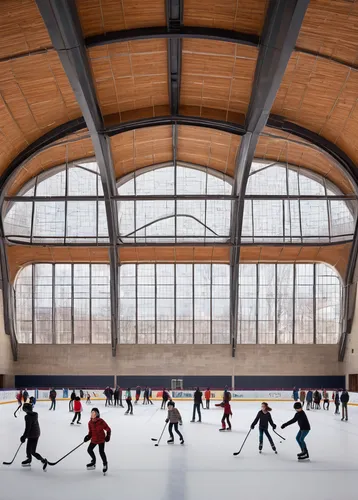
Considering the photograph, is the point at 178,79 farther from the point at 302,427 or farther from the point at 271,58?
the point at 302,427

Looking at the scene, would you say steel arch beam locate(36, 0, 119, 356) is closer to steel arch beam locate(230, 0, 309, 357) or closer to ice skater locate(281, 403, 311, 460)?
steel arch beam locate(230, 0, 309, 357)

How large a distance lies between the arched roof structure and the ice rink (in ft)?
54.3

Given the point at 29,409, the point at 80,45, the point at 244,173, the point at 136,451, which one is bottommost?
the point at 136,451

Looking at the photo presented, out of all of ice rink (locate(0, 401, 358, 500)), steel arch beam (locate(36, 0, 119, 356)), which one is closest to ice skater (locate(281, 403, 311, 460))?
ice rink (locate(0, 401, 358, 500))

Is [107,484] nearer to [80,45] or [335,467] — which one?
[335,467]

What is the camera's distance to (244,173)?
44.3 meters

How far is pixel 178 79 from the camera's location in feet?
127

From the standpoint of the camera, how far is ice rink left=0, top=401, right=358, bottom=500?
1280 centimetres

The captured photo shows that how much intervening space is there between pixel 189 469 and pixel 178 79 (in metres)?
27.9

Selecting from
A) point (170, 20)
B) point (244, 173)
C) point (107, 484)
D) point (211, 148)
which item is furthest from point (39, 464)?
point (211, 148)

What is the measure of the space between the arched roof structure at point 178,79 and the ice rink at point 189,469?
16.5m

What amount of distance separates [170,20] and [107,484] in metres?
24.3

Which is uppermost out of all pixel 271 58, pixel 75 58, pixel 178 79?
pixel 178 79

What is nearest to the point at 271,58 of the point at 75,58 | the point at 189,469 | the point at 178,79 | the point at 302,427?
the point at 178,79
